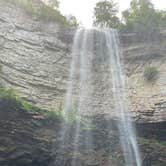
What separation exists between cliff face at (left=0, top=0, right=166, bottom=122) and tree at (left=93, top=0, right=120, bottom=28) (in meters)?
2.84

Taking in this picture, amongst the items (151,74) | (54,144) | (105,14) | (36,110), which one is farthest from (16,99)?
(105,14)

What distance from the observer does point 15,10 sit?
16.5 meters

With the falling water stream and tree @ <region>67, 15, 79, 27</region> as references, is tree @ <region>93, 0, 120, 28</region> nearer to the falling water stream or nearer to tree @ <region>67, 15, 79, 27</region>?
tree @ <region>67, 15, 79, 27</region>

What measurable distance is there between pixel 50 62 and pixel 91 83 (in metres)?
1.89

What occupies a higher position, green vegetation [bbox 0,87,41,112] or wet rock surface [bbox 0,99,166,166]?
green vegetation [bbox 0,87,41,112]

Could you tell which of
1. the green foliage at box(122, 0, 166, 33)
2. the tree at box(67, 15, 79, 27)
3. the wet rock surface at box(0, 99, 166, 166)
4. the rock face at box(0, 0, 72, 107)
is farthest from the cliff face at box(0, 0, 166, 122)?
the tree at box(67, 15, 79, 27)

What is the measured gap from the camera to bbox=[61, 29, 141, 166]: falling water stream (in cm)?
1255

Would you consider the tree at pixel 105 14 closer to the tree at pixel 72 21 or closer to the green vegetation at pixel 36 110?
the tree at pixel 72 21

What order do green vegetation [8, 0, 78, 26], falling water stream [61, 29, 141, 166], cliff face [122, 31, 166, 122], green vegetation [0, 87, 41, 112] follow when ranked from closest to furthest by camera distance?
green vegetation [0, 87, 41, 112] → falling water stream [61, 29, 141, 166] → cliff face [122, 31, 166, 122] → green vegetation [8, 0, 78, 26]

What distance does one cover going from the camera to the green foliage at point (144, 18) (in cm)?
1658

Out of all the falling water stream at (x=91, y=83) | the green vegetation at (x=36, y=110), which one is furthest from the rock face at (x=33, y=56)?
the green vegetation at (x=36, y=110)

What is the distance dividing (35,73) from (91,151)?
155 inches

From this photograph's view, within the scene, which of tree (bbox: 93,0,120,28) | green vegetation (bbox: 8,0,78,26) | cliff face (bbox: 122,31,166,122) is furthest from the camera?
tree (bbox: 93,0,120,28)

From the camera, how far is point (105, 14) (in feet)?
65.3
